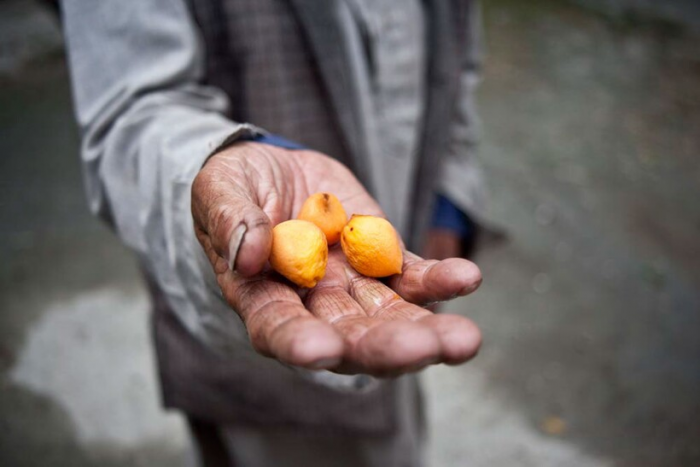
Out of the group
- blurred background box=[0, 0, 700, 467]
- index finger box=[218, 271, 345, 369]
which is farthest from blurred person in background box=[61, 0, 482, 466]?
blurred background box=[0, 0, 700, 467]

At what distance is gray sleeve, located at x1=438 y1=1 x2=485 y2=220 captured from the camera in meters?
2.06

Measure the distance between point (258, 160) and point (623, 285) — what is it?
335cm

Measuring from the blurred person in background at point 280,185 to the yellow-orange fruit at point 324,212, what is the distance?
2.5 inches

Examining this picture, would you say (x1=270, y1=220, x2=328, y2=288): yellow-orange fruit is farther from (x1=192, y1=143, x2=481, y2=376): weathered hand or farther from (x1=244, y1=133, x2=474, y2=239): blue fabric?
(x1=244, y1=133, x2=474, y2=239): blue fabric

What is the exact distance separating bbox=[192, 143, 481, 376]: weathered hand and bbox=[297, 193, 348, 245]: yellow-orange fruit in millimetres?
60

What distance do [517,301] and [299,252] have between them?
293 centimetres

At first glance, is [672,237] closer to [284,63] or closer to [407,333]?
[284,63]

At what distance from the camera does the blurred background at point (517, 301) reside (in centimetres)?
281

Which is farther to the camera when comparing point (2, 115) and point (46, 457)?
point (2, 115)

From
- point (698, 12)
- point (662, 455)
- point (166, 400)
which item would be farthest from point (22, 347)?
point (698, 12)

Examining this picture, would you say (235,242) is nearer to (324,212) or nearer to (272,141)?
(324,212)

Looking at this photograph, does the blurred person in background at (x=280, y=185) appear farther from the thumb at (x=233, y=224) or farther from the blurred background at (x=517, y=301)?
the blurred background at (x=517, y=301)

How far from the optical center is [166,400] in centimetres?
164

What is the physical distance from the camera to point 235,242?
0.85 metres
